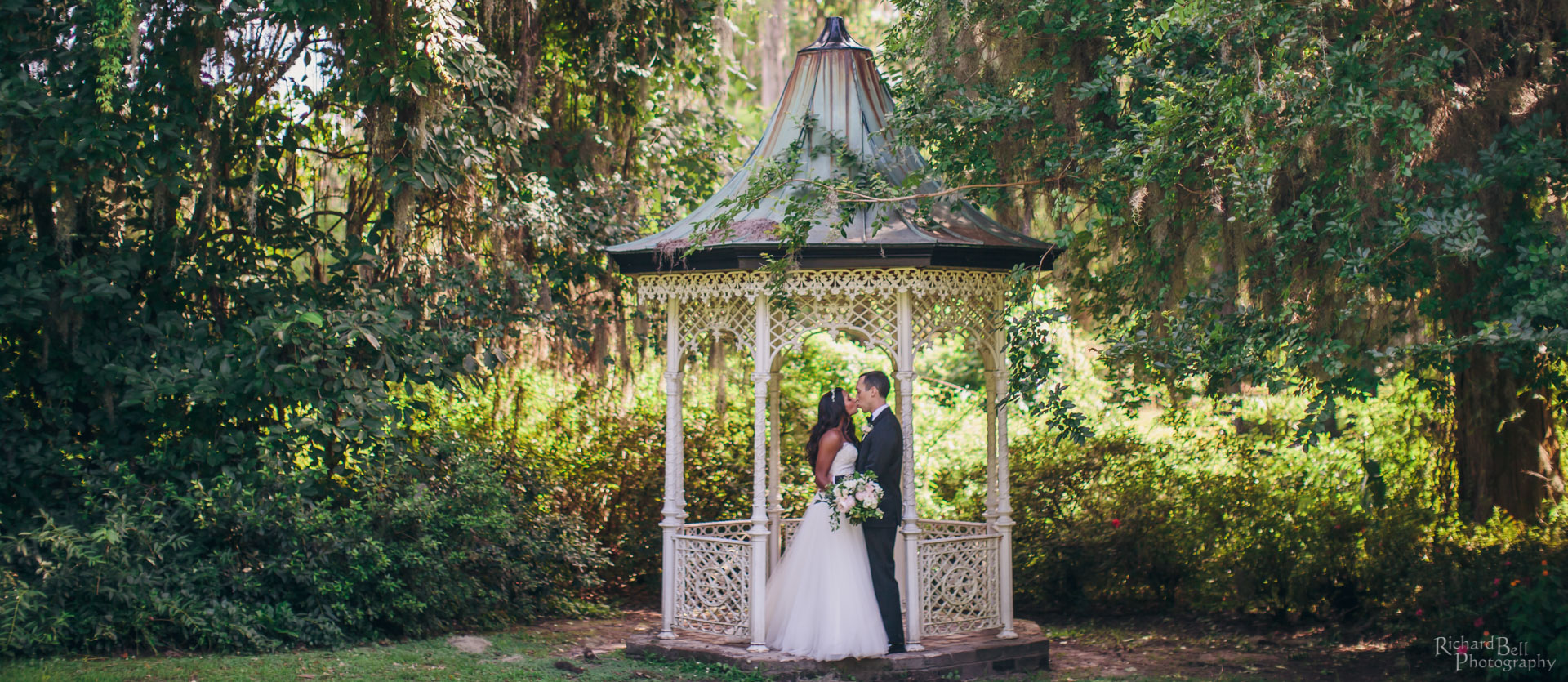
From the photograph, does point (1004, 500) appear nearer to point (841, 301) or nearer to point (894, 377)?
point (894, 377)

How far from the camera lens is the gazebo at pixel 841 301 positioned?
7023 millimetres

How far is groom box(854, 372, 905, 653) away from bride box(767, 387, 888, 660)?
0.21 feet

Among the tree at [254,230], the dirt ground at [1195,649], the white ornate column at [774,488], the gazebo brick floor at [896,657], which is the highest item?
the tree at [254,230]

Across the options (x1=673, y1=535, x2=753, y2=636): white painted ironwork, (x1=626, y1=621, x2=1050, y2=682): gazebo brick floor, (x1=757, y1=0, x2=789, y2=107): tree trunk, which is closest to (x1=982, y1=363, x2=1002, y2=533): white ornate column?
(x1=626, y1=621, x2=1050, y2=682): gazebo brick floor

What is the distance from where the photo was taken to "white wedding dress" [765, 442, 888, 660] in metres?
6.80

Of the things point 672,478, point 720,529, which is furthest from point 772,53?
point 672,478

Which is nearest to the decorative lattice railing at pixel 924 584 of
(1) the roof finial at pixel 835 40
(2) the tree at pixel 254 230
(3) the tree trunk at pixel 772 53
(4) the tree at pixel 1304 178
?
(4) the tree at pixel 1304 178

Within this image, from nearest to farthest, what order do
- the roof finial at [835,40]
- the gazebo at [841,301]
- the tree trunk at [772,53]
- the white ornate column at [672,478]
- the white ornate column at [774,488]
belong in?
the gazebo at [841,301] → the white ornate column at [672,478] → the roof finial at [835,40] → the white ornate column at [774,488] → the tree trunk at [772,53]

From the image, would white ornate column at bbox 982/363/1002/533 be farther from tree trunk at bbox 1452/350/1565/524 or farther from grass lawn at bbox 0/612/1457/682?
tree trunk at bbox 1452/350/1565/524

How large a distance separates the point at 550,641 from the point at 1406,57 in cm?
648

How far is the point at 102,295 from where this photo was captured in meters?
7.45

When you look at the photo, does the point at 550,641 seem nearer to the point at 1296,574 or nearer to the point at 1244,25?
the point at 1296,574

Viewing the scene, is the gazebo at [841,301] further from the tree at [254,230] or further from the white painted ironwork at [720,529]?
the tree at [254,230]

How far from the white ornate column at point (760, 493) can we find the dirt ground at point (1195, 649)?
139cm
